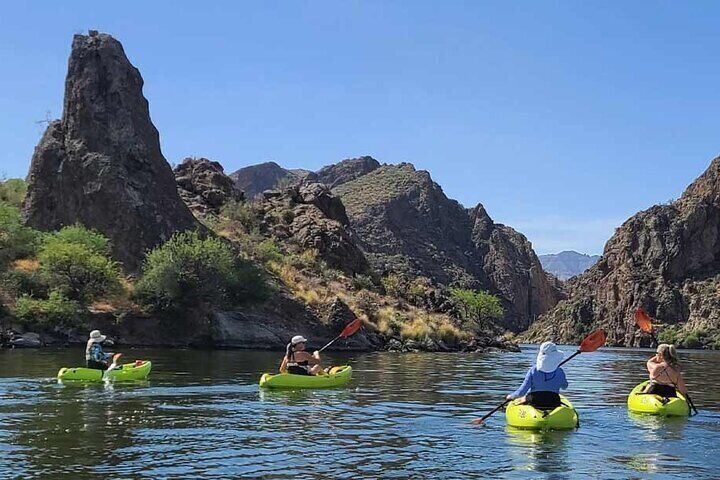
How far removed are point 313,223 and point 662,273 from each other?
116 meters

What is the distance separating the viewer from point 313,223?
3324 inches

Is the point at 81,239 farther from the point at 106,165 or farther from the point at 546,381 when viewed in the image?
the point at 546,381

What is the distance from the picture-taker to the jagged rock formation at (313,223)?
81062 mm

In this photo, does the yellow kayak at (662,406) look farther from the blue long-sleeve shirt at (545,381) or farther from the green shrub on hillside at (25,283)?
the green shrub on hillside at (25,283)

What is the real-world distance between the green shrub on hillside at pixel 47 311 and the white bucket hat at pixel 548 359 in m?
38.8

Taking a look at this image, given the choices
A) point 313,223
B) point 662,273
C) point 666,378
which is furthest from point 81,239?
point 662,273

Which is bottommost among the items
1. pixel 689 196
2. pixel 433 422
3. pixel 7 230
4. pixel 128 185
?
pixel 433 422

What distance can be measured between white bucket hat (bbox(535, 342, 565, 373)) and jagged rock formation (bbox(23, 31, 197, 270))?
52.5 meters

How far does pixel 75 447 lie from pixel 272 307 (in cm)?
4766

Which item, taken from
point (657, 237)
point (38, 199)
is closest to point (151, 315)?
point (38, 199)

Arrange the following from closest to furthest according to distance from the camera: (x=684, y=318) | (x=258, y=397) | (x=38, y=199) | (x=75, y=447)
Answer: (x=75, y=447)
(x=258, y=397)
(x=38, y=199)
(x=684, y=318)

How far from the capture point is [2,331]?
46344 mm

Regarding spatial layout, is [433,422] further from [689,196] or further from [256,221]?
[689,196]

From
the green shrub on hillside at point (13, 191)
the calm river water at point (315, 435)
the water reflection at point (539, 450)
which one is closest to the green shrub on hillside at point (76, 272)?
the green shrub on hillside at point (13, 191)
